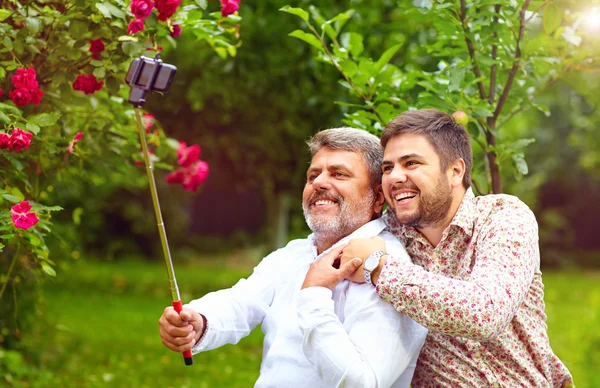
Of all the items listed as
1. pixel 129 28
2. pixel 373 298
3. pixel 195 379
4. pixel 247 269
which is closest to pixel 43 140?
pixel 129 28

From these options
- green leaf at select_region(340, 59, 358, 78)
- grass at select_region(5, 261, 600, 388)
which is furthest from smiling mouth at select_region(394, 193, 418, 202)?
grass at select_region(5, 261, 600, 388)

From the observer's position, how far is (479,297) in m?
2.19

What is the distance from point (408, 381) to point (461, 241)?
1.75ft

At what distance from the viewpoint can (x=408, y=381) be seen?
102 inches

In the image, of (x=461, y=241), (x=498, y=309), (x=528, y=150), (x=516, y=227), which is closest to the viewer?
(x=498, y=309)

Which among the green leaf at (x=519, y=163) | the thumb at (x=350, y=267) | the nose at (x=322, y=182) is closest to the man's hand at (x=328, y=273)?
the thumb at (x=350, y=267)

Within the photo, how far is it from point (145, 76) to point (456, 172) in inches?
45.0

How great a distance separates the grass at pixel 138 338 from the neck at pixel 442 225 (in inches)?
86.2

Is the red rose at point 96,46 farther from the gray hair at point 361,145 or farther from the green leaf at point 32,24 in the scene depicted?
the gray hair at point 361,145

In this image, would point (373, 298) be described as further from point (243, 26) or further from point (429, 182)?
point (243, 26)

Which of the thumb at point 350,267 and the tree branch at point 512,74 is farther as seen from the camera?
the tree branch at point 512,74

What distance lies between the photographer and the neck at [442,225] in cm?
261

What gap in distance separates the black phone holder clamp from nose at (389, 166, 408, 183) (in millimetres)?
841

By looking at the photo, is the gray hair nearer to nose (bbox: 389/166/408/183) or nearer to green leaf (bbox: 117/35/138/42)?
nose (bbox: 389/166/408/183)
